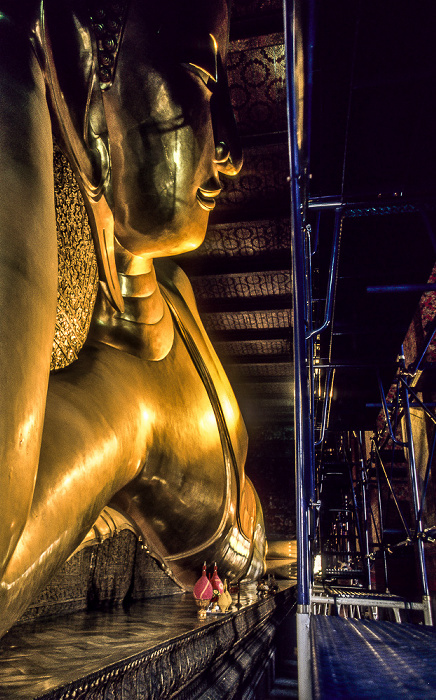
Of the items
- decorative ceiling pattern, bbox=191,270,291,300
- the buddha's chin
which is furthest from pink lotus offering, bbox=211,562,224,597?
decorative ceiling pattern, bbox=191,270,291,300

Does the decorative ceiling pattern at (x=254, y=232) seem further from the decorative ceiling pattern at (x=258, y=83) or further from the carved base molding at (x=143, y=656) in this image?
the carved base molding at (x=143, y=656)

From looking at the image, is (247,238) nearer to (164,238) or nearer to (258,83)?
(258,83)

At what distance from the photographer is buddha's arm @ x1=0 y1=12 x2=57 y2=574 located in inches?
12.8

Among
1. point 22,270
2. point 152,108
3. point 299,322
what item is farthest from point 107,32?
point 299,322

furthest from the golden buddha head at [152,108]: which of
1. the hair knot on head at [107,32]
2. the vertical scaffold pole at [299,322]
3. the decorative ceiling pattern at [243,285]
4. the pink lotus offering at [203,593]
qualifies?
the decorative ceiling pattern at [243,285]

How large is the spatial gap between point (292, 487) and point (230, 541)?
12.7ft

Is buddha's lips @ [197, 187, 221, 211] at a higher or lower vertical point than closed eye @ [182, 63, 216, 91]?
lower

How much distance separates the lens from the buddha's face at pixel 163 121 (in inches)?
22.4

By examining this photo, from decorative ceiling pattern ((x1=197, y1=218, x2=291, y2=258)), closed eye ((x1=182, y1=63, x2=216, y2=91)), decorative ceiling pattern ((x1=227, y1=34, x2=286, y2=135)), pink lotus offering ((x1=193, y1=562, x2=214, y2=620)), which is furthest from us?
decorative ceiling pattern ((x1=197, y1=218, x2=291, y2=258))

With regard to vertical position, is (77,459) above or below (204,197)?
below

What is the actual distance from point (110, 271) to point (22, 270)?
0.28 meters

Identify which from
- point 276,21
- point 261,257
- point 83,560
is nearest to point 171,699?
point 83,560

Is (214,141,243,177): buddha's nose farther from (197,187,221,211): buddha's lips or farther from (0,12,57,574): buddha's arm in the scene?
(0,12,57,574): buddha's arm

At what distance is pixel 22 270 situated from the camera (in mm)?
354
